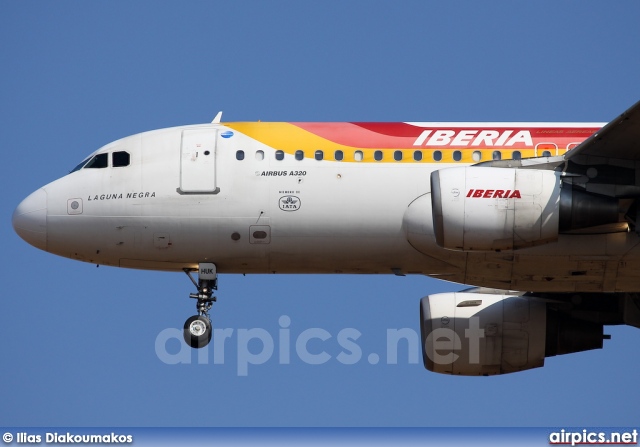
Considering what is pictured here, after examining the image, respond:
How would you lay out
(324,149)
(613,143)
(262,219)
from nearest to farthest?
(613,143) < (262,219) < (324,149)

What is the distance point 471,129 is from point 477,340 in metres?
5.27

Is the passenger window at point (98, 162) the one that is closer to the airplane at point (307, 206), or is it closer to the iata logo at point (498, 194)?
the airplane at point (307, 206)

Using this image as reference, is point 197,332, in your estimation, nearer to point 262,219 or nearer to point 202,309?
point 202,309

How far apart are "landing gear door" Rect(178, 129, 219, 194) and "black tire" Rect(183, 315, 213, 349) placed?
282 cm

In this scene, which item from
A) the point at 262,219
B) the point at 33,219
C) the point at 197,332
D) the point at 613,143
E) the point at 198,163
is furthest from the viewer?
the point at 33,219

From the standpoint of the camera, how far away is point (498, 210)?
30219mm

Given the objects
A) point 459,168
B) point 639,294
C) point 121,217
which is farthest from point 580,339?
point 121,217

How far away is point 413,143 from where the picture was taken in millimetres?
33188

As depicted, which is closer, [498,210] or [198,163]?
[498,210]

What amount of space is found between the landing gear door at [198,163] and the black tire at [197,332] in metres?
2.82

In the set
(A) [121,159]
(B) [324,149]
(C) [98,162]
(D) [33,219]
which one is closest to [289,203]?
(B) [324,149]

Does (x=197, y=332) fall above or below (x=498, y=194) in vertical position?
below

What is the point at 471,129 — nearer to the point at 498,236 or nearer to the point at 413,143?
the point at 413,143

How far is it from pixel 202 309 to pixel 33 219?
13.6 ft
